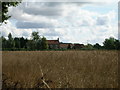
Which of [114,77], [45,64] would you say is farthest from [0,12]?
[114,77]

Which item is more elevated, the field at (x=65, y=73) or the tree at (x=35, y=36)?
the tree at (x=35, y=36)

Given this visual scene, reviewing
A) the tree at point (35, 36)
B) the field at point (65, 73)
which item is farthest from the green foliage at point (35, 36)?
the field at point (65, 73)

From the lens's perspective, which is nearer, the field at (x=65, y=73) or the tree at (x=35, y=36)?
the field at (x=65, y=73)

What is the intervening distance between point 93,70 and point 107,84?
918mm

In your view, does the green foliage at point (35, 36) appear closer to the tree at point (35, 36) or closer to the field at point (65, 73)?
the tree at point (35, 36)

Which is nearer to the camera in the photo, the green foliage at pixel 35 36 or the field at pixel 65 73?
the field at pixel 65 73

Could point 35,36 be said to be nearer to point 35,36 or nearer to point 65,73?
point 35,36

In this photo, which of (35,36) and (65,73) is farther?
(35,36)

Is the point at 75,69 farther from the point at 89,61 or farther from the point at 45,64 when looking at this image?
the point at 45,64

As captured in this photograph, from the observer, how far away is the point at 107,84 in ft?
13.3

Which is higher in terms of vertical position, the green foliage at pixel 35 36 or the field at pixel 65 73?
the green foliage at pixel 35 36

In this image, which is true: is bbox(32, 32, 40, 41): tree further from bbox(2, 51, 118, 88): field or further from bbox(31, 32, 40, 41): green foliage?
bbox(2, 51, 118, 88): field

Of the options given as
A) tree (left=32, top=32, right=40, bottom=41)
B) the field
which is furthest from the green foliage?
the field

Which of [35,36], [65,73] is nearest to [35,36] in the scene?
[35,36]
